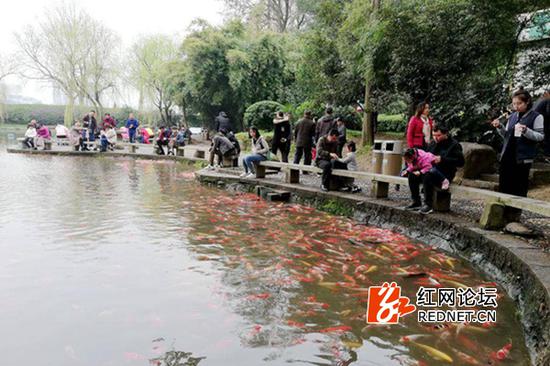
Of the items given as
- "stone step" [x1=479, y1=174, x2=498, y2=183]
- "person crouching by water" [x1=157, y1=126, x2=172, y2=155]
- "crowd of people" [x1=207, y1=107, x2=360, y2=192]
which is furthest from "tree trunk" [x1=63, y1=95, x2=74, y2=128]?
"stone step" [x1=479, y1=174, x2=498, y2=183]

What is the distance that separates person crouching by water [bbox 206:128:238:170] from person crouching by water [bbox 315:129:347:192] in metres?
4.90

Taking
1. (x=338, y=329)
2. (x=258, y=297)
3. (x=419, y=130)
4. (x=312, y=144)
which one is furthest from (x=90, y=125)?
(x=338, y=329)

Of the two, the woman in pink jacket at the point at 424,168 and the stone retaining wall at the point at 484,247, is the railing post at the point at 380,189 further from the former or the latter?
the woman in pink jacket at the point at 424,168

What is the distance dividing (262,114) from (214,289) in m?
19.1

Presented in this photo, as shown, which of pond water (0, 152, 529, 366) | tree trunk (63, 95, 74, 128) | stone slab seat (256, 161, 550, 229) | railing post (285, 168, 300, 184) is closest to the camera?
pond water (0, 152, 529, 366)

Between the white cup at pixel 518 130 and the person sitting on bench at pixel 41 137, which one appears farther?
the person sitting on bench at pixel 41 137

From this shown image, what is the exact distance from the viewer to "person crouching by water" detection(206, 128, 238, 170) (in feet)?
44.7

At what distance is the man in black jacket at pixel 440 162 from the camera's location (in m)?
6.73

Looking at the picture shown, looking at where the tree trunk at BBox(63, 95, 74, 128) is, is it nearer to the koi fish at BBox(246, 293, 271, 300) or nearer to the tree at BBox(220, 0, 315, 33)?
the tree at BBox(220, 0, 315, 33)

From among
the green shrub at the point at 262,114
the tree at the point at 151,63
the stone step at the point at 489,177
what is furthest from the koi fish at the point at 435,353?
the tree at the point at 151,63

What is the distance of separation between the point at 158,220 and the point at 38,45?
100 feet

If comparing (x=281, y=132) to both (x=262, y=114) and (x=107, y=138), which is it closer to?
(x=262, y=114)

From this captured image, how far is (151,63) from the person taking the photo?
33.9 metres

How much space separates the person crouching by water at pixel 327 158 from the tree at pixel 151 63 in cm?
2622
